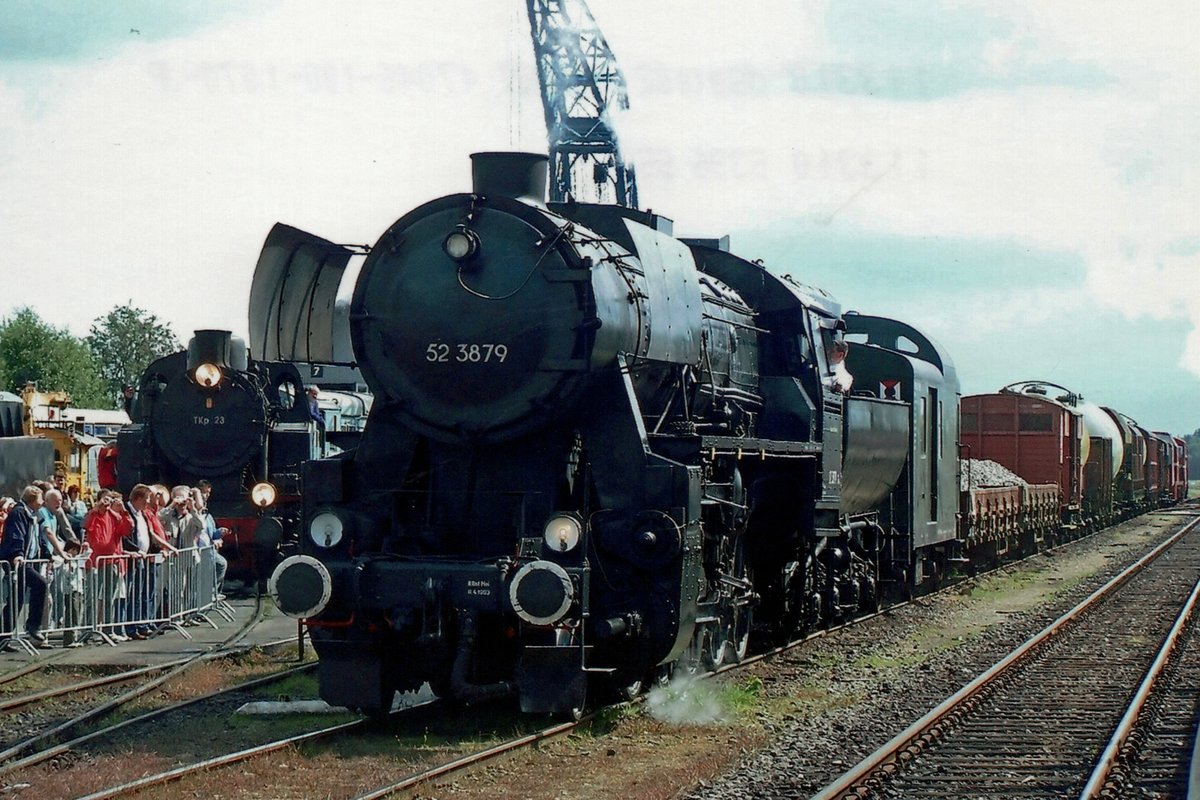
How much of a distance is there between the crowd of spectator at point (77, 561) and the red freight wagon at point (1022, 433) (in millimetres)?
21040

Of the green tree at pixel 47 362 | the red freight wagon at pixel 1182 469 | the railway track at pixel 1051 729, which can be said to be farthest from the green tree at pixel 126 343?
the railway track at pixel 1051 729

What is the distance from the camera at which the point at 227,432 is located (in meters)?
19.8

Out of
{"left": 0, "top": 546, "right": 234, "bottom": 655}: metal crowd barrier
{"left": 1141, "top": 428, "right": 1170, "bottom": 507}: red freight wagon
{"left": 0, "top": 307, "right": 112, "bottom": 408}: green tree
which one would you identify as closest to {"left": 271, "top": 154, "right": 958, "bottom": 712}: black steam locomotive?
{"left": 0, "top": 546, "right": 234, "bottom": 655}: metal crowd barrier

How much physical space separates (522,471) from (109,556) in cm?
645

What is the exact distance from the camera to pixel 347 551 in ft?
32.0

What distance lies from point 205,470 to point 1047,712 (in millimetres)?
12480

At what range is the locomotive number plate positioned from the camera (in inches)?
375

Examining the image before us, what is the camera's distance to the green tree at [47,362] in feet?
260

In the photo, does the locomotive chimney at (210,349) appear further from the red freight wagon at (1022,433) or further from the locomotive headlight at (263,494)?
the red freight wagon at (1022,433)

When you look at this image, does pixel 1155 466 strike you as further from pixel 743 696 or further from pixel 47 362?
pixel 47 362

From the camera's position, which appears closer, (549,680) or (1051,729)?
(549,680)

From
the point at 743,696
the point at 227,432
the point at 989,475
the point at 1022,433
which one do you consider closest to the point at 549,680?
the point at 743,696

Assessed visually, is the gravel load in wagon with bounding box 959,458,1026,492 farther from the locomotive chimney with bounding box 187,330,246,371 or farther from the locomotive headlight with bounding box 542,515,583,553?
the locomotive headlight with bounding box 542,515,583,553

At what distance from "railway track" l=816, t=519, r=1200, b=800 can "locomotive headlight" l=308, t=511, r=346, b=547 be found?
11.9 feet
